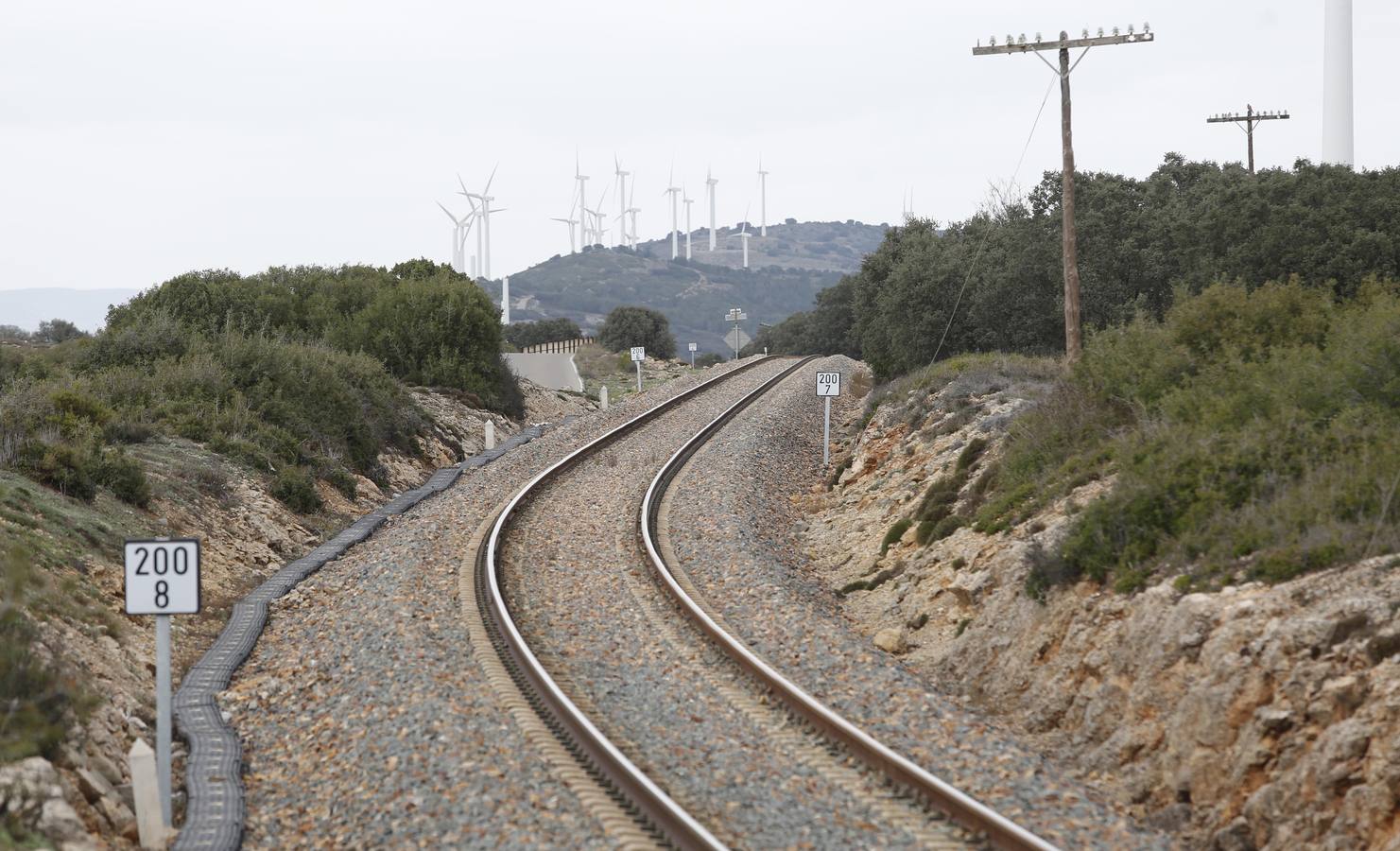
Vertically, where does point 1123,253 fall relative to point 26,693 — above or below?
above

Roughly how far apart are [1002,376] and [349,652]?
52.6 feet

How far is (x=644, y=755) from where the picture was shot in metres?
10.4

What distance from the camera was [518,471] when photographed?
1059 inches

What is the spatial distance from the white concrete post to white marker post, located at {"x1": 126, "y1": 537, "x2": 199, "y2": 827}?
3.13 ft

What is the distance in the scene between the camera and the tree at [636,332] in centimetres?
9031

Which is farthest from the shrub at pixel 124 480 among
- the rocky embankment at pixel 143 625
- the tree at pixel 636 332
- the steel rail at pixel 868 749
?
the tree at pixel 636 332

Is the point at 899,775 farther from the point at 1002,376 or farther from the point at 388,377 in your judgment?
the point at 388,377

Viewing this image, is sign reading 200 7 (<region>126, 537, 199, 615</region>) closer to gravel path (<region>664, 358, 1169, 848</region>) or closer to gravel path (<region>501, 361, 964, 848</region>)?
gravel path (<region>501, 361, 964, 848</region>)

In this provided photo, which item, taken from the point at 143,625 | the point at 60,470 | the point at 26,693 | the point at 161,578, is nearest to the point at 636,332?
the point at 60,470

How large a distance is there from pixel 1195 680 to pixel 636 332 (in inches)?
3236

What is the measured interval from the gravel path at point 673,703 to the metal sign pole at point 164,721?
3.64 meters

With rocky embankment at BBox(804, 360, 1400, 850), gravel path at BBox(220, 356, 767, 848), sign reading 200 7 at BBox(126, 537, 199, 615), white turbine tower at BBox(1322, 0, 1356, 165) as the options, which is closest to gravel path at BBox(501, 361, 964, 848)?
gravel path at BBox(220, 356, 767, 848)

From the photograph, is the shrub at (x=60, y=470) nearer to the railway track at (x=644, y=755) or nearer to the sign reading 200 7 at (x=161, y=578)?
the railway track at (x=644, y=755)

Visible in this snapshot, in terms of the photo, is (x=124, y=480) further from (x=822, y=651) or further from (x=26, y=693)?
(x=822, y=651)
